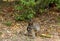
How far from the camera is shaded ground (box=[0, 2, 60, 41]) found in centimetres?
870

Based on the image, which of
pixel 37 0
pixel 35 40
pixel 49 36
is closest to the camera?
pixel 35 40

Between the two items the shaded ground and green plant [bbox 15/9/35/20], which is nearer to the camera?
the shaded ground

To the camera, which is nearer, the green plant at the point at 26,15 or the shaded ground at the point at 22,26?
the shaded ground at the point at 22,26

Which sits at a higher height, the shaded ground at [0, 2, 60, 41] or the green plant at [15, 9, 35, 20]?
the green plant at [15, 9, 35, 20]

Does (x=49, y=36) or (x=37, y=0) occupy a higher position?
(x=37, y=0)

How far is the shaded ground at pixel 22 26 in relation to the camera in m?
8.70

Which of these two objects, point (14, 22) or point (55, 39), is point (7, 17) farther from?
point (55, 39)

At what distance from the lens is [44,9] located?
1212cm

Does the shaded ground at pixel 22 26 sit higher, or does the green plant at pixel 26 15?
the green plant at pixel 26 15

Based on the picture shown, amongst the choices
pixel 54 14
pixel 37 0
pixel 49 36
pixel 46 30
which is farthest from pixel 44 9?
pixel 49 36

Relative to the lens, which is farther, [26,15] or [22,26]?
[26,15]

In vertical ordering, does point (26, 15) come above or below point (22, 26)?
above

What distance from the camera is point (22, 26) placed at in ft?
33.2

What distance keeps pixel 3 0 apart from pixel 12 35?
16.7 feet
